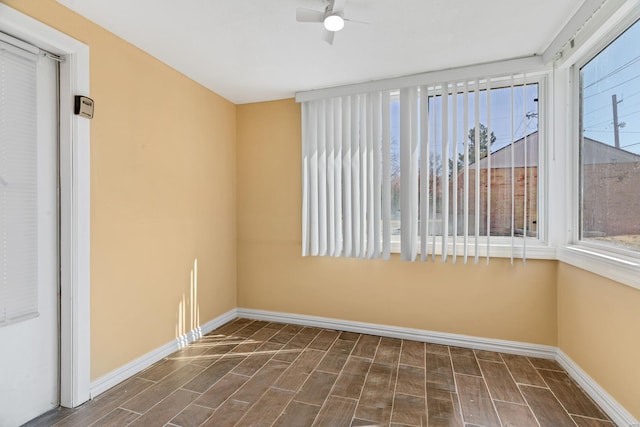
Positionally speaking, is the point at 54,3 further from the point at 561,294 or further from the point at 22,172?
the point at 561,294

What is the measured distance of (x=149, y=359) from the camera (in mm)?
2484

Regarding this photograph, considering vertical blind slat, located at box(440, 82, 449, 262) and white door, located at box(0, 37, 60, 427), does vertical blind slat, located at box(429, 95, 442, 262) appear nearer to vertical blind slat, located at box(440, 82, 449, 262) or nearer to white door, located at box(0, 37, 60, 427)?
vertical blind slat, located at box(440, 82, 449, 262)

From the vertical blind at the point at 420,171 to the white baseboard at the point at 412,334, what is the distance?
2.37 ft

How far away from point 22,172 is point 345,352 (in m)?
2.59

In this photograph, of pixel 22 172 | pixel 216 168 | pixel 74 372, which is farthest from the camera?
pixel 216 168

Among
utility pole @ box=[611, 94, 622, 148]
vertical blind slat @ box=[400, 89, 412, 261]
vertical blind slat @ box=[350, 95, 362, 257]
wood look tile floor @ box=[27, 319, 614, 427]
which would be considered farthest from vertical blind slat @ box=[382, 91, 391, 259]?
utility pole @ box=[611, 94, 622, 148]

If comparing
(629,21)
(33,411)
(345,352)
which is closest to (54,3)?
(33,411)

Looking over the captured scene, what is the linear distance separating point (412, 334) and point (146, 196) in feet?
8.70

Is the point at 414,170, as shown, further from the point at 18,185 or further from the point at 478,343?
the point at 18,185

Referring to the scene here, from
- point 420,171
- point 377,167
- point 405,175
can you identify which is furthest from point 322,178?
point 420,171

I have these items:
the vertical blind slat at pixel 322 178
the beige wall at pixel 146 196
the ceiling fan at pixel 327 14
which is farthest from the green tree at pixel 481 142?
the beige wall at pixel 146 196

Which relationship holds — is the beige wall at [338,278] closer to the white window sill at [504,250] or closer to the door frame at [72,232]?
the white window sill at [504,250]

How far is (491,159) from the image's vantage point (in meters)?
2.73

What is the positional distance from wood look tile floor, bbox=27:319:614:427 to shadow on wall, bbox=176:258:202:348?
0.12 metres
